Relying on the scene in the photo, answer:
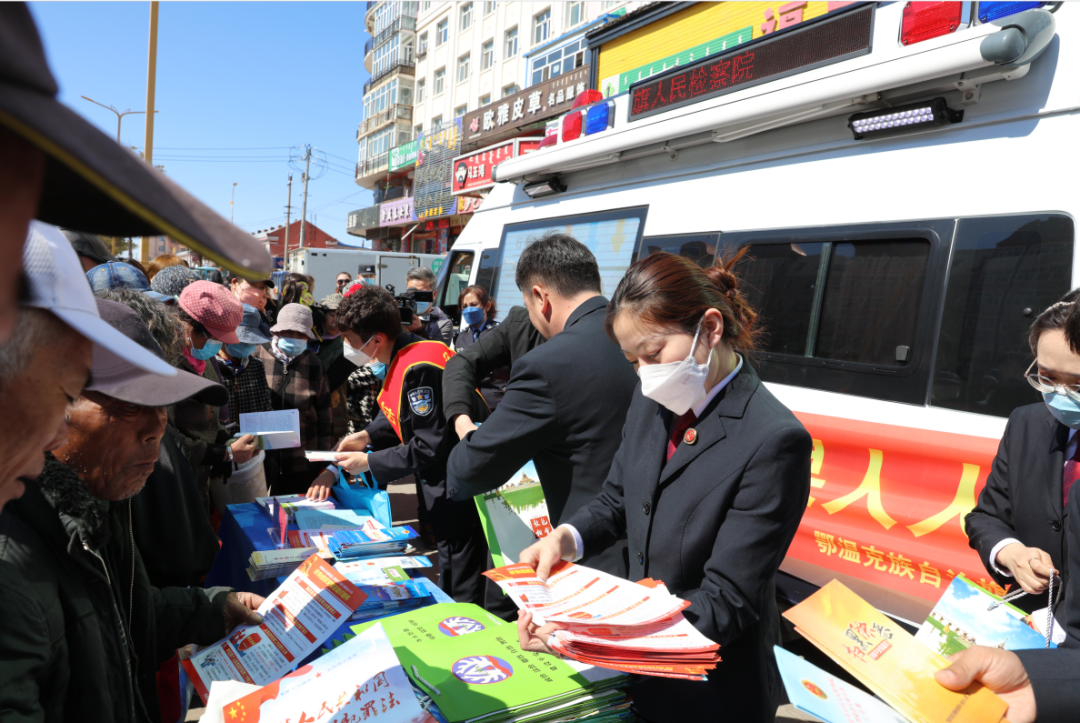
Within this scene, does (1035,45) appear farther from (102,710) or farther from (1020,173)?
(102,710)

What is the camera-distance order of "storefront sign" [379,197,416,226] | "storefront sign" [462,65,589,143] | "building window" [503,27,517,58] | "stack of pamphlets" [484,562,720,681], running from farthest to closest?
"storefront sign" [379,197,416,226], "building window" [503,27,517,58], "storefront sign" [462,65,589,143], "stack of pamphlets" [484,562,720,681]

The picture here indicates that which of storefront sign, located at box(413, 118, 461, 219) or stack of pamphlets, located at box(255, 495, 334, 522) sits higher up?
storefront sign, located at box(413, 118, 461, 219)

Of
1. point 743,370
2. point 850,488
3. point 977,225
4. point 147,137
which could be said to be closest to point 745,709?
point 743,370

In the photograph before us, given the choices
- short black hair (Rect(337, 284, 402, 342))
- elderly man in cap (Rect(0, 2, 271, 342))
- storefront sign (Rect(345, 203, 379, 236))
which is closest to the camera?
elderly man in cap (Rect(0, 2, 271, 342))

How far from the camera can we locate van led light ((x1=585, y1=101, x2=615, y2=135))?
15.4 ft

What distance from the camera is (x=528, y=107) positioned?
21.2m

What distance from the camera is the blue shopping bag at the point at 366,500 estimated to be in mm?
2844

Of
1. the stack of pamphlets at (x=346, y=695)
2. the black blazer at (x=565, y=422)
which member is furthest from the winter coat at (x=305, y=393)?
the stack of pamphlets at (x=346, y=695)

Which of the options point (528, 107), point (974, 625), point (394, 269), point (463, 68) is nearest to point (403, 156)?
point (463, 68)

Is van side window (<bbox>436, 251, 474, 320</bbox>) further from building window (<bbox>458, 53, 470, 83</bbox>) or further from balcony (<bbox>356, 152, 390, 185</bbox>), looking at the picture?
balcony (<bbox>356, 152, 390, 185</bbox>)

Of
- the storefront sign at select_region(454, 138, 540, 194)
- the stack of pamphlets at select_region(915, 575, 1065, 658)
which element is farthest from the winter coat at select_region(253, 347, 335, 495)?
the storefront sign at select_region(454, 138, 540, 194)

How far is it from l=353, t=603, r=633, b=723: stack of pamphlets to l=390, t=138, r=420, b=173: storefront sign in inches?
1341

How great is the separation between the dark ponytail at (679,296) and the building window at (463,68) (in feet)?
110

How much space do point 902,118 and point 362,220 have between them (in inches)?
1527
